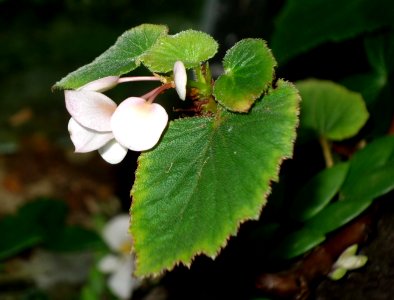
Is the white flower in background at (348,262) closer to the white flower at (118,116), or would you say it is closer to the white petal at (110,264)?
the white flower at (118,116)

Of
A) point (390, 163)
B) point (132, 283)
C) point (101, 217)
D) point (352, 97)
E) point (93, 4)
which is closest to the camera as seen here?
point (390, 163)

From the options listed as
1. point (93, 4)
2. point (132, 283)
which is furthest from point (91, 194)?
point (132, 283)

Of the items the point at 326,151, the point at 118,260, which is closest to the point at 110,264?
the point at 118,260

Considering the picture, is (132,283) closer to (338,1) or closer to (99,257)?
(99,257)

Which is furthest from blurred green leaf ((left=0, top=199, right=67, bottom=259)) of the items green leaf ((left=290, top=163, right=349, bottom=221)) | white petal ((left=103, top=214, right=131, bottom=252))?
green leaf ((left=290, top=163, right=349, bottom=221))

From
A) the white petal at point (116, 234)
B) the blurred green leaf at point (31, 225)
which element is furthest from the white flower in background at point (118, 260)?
the blurred green leaf at point (31, 225)

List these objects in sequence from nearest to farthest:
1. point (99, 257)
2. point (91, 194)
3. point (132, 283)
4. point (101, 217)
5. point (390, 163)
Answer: point (390, 163)
point (132, 283)
point (99, 257)
point (101, 217)
point (91, 194)

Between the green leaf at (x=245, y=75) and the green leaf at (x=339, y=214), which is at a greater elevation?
the green leaf at (x=245, y=75)

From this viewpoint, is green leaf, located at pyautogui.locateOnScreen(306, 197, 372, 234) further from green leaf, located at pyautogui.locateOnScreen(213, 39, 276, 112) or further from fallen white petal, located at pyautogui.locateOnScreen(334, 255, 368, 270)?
green leaf, located at pyautogui.locateOnScreen(213, 39, 276, 112)
